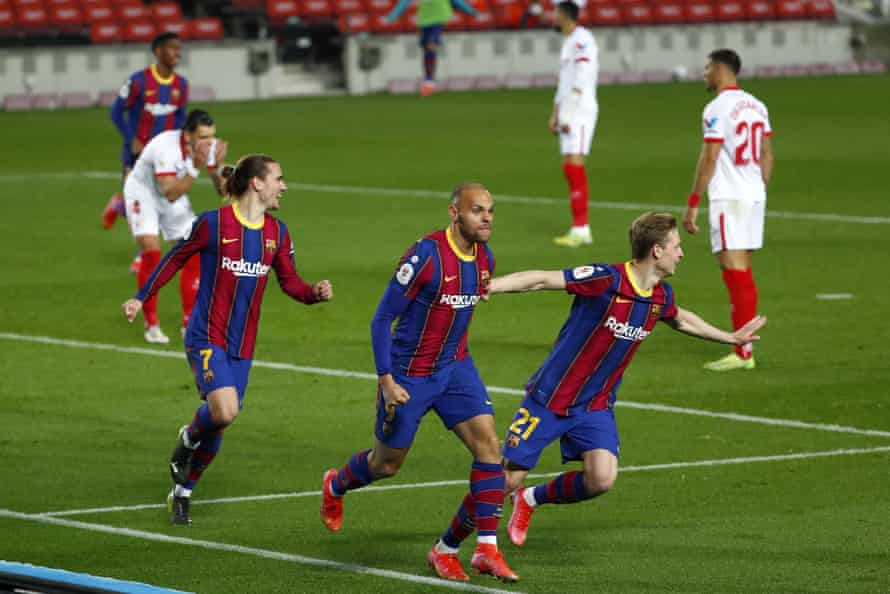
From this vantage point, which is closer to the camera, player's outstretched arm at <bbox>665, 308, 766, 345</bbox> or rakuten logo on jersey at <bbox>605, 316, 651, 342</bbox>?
rakuten logo on jersey at <bbox>605, 316, 651, 342</bbox>

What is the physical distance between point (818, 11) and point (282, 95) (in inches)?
598

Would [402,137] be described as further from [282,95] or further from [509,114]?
[282,95]

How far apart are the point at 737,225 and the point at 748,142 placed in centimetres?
64

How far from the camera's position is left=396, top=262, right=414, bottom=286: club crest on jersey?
9.30 metres

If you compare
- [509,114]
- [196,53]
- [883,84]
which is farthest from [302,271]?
[883,84]

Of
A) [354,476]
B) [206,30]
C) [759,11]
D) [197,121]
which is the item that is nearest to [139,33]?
[206,30]

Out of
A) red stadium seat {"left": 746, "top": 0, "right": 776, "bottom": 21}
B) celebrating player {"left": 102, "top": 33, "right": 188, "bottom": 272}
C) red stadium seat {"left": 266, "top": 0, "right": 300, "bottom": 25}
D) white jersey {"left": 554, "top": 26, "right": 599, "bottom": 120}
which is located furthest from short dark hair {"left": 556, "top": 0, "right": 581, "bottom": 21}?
red stadium seat {"left": 746, "top": 0, "right": 776, "bottom": 21}

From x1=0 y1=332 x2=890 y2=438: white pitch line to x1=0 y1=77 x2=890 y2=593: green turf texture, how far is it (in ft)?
0.48

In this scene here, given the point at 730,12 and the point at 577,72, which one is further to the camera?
the point at 730,12

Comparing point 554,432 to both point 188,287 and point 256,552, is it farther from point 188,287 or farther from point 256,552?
point 188,287

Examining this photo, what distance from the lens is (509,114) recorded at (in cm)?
3847

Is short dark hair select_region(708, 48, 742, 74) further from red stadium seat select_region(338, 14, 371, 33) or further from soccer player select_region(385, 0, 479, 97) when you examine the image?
red stadium seat select_region(338, 14, 371, 33)

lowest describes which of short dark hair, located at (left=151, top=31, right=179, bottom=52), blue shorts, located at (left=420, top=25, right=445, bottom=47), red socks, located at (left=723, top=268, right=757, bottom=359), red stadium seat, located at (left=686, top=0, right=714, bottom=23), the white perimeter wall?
the white perimeter wall

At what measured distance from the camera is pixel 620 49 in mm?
48000
